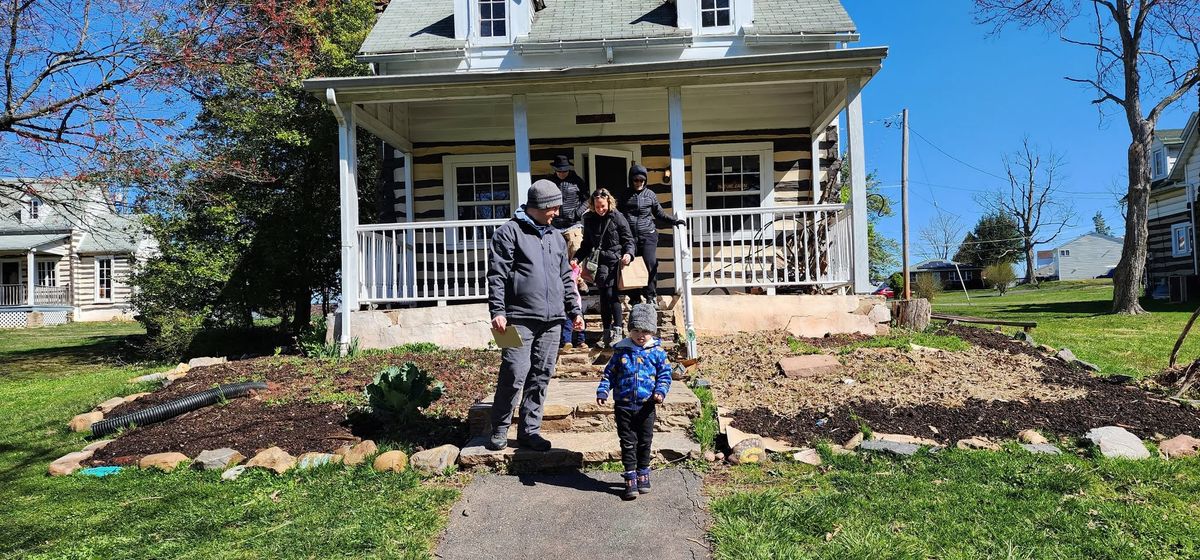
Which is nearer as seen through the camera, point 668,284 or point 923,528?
point 923,528

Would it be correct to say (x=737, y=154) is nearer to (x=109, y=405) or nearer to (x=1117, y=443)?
(x=1117, y=443)

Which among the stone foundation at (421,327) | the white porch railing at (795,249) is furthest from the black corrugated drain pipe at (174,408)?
the white porch railing at (795,249)

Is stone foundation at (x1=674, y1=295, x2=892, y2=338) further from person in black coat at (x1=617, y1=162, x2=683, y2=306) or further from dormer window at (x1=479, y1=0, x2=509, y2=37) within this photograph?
dormer window at (x1=479, y1=0, x2=509, y2=37)

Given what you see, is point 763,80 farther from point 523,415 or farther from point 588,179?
point 523,415

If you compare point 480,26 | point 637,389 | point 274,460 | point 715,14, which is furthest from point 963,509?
point 480,26

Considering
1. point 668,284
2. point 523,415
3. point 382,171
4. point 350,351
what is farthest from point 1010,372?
point 382,171

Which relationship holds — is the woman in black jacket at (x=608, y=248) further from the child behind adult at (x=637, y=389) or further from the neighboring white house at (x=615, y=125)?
the neighboring white house at (x=615, y=125)

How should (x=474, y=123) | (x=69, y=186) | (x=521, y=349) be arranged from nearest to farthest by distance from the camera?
(x=521, y=349) < (x=69, y=186) < (x=474, y=123)

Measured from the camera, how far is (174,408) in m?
6.05

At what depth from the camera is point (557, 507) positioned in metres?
3.63

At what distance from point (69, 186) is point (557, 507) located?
1040cm

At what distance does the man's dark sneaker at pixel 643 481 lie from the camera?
378 cm

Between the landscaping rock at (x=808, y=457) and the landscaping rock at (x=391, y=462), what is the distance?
245cm

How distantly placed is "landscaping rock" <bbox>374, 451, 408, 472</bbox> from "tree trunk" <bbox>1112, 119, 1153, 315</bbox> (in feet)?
51.1
